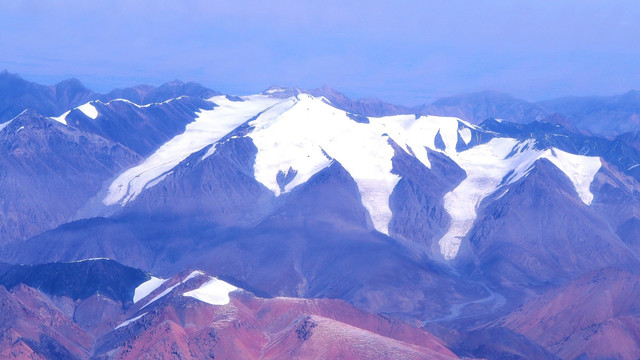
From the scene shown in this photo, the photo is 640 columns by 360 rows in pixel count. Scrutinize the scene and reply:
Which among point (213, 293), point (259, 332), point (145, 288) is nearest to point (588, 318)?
point (259, 332)

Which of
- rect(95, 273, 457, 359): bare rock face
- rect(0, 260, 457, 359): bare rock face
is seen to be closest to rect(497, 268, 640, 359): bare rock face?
rect(95, 273, 457, 359): bare rock face

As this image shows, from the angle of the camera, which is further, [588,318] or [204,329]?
[588,318]

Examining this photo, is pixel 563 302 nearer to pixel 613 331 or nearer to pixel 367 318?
pixel 613 331

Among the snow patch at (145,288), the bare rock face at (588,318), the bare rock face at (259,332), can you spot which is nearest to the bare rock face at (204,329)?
the bare rock face at (259,332)

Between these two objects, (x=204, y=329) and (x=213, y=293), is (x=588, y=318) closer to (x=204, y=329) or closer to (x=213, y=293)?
(x=213, y=293)

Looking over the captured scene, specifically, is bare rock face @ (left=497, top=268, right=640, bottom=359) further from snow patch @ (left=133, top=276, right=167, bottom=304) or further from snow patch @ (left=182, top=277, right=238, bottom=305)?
snow patch @ (left=133, top=276, right=167, bottom=304)

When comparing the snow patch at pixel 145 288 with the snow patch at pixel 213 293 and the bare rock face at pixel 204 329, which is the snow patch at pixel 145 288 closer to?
the bare rock face at pixel 204 329

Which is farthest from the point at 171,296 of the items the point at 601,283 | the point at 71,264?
the point at 601,283
